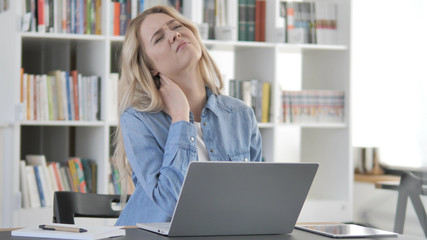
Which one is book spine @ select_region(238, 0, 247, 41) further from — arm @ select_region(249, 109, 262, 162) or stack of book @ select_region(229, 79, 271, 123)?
arm @ select_region(249, 109, 262, 162)

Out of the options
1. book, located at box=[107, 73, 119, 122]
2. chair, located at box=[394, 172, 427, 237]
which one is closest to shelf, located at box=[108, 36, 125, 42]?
book, located at box=[107, 73, 119, 122]

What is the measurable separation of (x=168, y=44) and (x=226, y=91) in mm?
1525

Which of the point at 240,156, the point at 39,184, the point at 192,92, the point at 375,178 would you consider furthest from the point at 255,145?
the point at 375,178

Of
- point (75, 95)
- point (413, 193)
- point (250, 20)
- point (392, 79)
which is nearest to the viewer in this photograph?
point (75, 95)

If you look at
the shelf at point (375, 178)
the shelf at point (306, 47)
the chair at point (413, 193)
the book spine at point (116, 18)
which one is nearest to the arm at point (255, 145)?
the book spine at point (116, 18)

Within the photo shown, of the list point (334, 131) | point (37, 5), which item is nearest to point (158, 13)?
point (37, 5)

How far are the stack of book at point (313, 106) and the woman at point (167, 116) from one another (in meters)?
1.52

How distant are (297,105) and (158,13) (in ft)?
5.66

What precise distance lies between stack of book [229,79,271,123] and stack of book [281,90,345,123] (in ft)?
0.42

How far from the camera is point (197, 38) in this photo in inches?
83.1

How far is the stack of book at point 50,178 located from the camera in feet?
10.5

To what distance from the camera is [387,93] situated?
14.3 feet

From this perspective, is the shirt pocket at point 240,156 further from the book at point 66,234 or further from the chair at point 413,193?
the chair at point 413,193

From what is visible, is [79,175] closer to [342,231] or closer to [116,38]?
[116,38]
